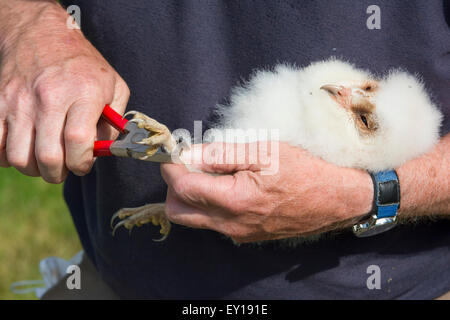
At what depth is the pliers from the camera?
5.30 feet

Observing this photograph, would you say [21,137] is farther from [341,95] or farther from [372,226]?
[372,226]

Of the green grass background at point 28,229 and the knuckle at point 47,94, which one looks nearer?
the knuckle at point 47,94

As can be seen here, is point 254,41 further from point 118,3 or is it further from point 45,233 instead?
point 45,233

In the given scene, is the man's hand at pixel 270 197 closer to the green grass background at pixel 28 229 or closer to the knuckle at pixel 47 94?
the knuckle at pixel 47 94

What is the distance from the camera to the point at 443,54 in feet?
6.56

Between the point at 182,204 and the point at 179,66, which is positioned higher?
the point at 179,66

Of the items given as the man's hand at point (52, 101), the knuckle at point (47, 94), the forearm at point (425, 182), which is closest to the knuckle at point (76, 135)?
the man's hand at point (52, 101)

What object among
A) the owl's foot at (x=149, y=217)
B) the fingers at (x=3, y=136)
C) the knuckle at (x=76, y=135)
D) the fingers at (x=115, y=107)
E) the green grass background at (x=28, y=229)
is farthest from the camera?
the green grass background at (x=28, y=229)

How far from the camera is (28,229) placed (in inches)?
184

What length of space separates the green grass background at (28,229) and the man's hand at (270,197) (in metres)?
2.76

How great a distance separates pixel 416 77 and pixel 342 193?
23.3 inches

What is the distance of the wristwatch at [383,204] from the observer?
193cm

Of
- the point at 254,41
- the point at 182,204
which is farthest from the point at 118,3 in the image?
the point at 182,204
